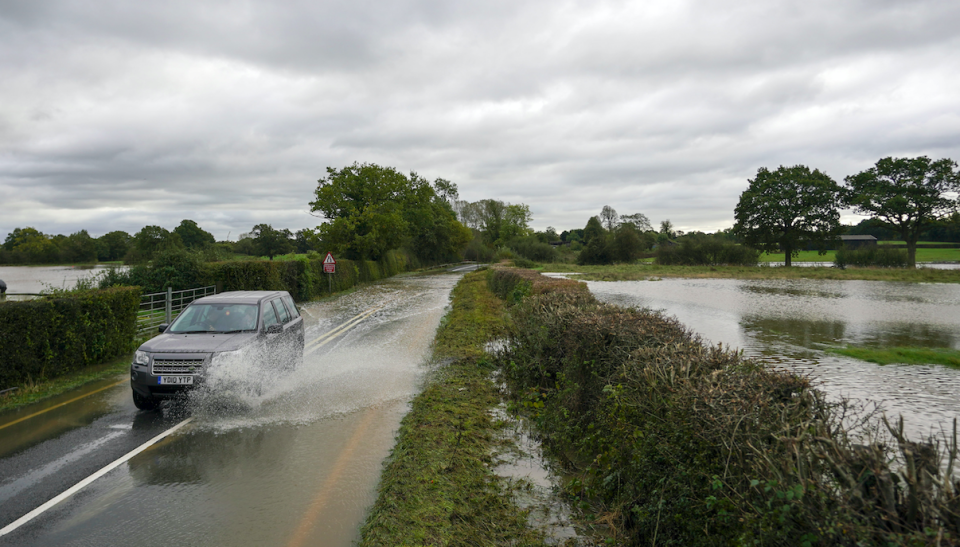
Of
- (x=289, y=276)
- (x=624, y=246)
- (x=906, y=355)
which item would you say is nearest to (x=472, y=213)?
(x=624, y=246)

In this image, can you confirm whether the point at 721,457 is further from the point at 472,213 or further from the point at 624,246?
the point at 472,213

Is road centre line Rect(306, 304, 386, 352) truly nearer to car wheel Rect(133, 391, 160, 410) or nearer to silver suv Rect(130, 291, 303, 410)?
silver suv Rect(130, 291, 303, 410)

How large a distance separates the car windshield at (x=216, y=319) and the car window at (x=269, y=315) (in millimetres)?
194

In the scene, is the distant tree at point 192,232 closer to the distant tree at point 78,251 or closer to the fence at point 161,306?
the distant tree at point 78,251

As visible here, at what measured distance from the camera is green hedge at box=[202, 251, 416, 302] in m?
20.9

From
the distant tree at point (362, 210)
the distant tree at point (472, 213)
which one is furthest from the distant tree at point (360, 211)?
the distant tree at point (472, 213)

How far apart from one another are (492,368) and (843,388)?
697 centimetres

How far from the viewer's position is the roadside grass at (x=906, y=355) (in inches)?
480

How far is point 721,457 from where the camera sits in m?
3.55

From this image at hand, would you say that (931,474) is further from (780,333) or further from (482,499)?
(780,333)

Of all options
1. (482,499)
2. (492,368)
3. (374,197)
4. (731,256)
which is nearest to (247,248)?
(374,197)

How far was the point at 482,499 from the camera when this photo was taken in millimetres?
5043

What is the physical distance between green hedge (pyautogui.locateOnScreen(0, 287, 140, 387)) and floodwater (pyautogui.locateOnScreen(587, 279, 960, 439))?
12.4 m

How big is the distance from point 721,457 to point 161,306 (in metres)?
19.8
